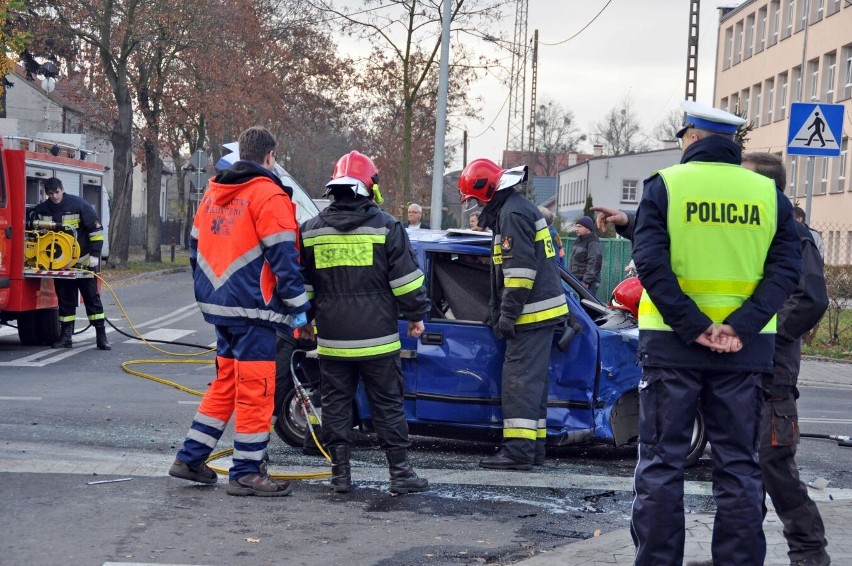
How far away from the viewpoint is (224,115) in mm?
37500

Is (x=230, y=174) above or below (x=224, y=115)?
below

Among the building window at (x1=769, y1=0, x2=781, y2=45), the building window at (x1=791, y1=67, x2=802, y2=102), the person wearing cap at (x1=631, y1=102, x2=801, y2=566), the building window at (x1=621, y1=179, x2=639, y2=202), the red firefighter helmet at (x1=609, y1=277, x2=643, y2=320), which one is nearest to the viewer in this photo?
the person wearing cap at (x1=631, y1=102, x2=801, y2=566)

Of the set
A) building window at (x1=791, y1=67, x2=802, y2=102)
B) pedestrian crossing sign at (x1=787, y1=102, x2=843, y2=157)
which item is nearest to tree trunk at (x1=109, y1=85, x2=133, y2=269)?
pedestrian crossing sign at (x1=787, y1=102, x2=843, y2=157)

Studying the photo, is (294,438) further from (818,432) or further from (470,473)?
(818,432)

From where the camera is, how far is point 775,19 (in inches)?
2126

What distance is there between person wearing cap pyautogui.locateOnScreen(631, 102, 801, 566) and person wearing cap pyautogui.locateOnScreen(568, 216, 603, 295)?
10.6 meters

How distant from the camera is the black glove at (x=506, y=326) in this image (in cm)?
710

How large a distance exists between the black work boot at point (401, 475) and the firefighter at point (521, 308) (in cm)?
84

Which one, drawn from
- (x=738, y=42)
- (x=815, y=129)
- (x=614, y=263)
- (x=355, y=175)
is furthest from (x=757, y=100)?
(x=355, y=175)

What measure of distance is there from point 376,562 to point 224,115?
33.7m

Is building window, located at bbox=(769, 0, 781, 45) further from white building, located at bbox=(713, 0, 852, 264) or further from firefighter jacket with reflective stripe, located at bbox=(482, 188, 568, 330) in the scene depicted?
firefighter jacket with reflective stripe, located at bbox=(482, 188, 568, 330)

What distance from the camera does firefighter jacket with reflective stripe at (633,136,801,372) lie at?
14.3ft

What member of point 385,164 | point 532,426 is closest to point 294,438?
point 532,426

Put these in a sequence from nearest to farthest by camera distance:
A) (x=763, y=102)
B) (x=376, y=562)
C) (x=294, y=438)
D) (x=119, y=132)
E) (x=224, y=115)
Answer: (x=376, y=562)
(x=294, y=438)
(x=119, y=132)
(x=224, y=115)
(x=763, y=102)
